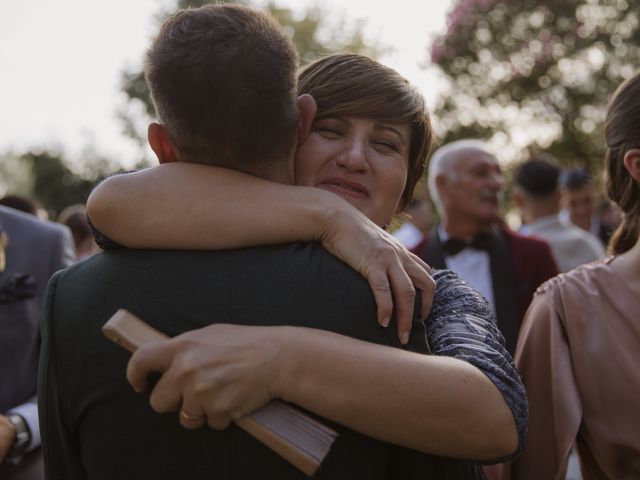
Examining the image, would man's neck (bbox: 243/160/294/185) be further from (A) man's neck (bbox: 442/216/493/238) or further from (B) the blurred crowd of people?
(A) man's neck (bbox: 442/216/493/238)

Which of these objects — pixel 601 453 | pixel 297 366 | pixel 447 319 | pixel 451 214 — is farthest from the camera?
pixel 451 214

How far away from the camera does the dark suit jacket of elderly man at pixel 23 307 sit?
9.73 feet

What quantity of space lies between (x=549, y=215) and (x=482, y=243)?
1394 millimetres

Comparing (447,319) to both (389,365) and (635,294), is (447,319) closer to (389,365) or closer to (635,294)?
(389,365)

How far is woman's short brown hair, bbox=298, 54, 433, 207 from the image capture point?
7.14 feet

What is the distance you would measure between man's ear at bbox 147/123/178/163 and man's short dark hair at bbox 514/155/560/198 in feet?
17.2

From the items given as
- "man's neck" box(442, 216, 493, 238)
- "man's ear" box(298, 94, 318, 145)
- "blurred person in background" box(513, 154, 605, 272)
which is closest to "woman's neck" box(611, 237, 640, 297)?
"man's ear" box(298, 94, 318, 145)

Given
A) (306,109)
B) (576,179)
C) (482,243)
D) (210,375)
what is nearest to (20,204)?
(482,243)

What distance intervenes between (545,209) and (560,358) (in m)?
4.19

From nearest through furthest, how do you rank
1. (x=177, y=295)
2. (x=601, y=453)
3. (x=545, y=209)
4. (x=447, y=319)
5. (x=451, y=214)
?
(x=177, y=295), (x=447, y=319), (x=601, y=453), (x=451, y=214), (x=545, y=209)

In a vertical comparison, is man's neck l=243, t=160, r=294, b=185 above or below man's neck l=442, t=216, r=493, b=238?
above

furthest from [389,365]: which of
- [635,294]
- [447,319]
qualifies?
[635,294]

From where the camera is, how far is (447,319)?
1.62 meters

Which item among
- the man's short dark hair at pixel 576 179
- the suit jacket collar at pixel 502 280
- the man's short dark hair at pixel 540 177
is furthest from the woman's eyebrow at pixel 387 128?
the man's short dark hair at pixel 576 179
